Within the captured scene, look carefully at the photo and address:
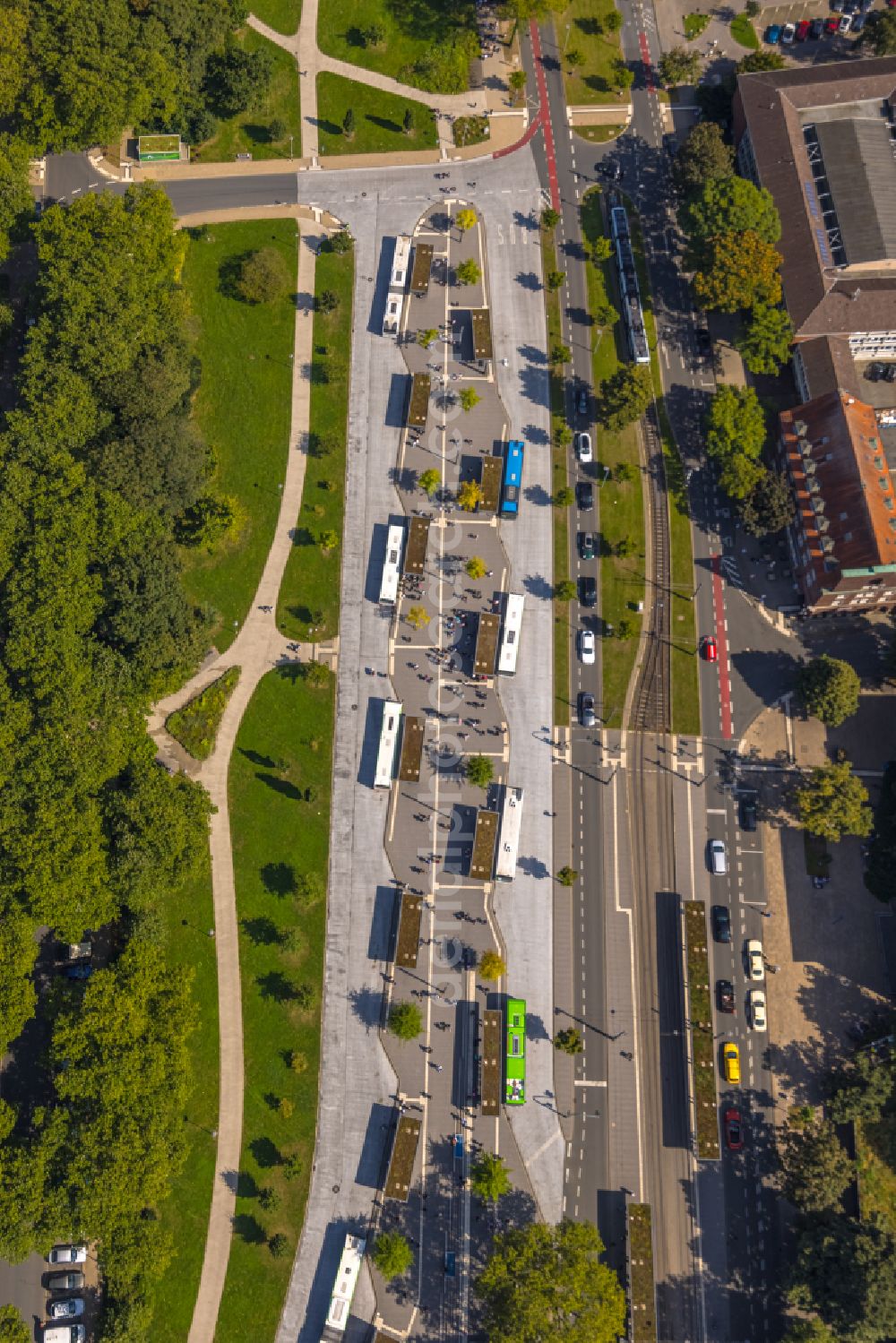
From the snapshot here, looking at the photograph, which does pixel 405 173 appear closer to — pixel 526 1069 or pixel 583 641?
pixel 583 641

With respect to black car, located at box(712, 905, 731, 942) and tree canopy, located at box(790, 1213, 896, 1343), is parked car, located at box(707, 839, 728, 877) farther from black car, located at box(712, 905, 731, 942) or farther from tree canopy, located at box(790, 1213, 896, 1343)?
tree canopy, located at box(790, 1213, 896, 1343)

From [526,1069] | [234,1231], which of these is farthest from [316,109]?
[234,1231]

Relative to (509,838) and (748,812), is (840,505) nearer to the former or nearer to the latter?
(748,812)

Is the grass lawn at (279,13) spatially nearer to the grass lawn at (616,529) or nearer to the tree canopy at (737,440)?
the grass lawn at (616,529)

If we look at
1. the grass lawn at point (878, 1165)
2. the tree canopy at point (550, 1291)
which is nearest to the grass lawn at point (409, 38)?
the grass lawn at point (878, 1165)

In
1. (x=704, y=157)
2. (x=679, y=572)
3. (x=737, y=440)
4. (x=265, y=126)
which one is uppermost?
(x=265, y=126)

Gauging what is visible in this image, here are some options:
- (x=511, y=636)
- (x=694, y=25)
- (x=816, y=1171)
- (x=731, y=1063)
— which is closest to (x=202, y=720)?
(x=511, y=636)
